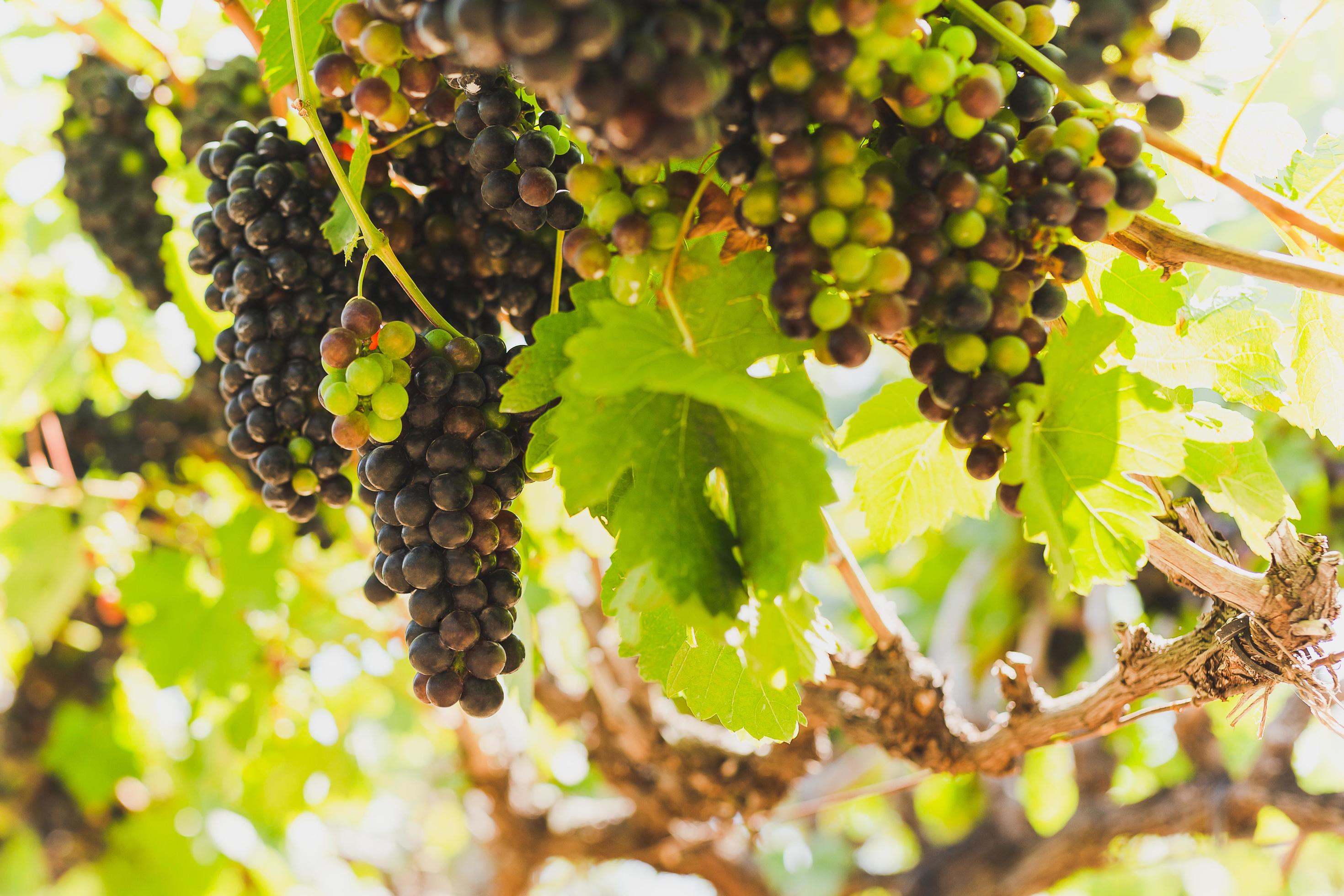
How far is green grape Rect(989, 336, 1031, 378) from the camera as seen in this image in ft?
1.78

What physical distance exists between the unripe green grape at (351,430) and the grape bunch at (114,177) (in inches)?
39.8

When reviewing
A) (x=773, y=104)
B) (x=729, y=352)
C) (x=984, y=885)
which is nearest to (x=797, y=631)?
(x=729, y=352)

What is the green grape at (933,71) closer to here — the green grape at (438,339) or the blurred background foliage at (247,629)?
the green grape at (438,339)

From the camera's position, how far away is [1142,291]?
71 centimetres

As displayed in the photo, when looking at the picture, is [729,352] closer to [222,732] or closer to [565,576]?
[565,576]

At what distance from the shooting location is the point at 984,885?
227cm

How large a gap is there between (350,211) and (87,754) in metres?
2.36

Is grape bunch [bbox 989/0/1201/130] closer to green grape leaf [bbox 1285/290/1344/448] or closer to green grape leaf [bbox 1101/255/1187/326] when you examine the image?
green grape leaf [bbox 1101/255/1187/326]

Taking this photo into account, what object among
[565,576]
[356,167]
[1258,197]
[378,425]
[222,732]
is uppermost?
[1258,197]

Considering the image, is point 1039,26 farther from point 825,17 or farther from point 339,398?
point 339,398

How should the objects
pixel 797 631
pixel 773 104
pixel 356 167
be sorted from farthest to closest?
pixel 356 167 < pixel 797 631 < pixel 773 104

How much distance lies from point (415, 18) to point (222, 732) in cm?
188

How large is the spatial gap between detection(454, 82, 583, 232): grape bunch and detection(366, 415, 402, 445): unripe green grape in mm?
182

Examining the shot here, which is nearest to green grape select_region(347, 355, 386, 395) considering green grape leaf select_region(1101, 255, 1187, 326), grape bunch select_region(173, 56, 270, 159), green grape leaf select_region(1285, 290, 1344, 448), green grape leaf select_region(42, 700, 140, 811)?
green grape leaf select_region(1101, 255, 1187, 326)
